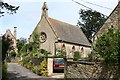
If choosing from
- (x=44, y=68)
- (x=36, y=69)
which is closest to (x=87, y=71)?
(x=44, y=68)

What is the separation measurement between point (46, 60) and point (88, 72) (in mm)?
10051

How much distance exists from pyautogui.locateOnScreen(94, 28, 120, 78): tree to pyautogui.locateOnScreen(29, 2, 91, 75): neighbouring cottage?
3548 cm

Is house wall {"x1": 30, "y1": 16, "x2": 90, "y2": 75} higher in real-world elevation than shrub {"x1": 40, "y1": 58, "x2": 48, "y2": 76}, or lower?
higher

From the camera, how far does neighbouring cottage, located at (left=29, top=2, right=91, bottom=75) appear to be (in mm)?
58281

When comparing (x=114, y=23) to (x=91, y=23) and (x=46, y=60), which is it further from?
(x=91, y=23)

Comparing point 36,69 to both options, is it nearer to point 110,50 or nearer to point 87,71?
point 87,71

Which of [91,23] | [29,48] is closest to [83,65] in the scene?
[29,48]

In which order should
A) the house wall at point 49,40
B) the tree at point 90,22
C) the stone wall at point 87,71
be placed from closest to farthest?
the stone wall at point 87,71 → the house wall at point 49,40 → the tree at point 90,22

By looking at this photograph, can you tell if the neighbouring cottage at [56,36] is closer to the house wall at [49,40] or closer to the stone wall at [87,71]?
the house wall at [49,40]

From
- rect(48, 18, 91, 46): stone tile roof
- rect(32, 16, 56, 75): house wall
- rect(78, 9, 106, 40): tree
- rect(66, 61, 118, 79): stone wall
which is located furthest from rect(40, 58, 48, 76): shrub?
rect(78, 9, 106, 40): tree

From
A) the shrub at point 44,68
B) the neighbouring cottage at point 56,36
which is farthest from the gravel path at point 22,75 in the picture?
the neighbouring cottage at point 56,36

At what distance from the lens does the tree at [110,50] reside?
20.0 meters

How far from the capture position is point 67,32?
63938mm

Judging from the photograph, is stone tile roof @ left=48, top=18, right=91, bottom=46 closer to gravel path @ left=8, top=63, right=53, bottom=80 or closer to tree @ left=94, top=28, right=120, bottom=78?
gravel path @ left=8, top=63, right=53, bottom=80
